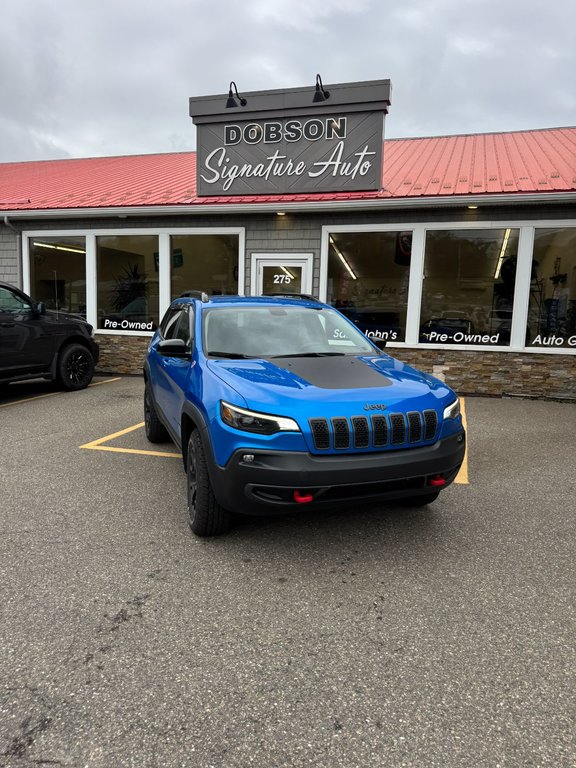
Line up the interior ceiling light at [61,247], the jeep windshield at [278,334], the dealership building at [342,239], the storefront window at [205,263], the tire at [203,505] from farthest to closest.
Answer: the interior ceiling light at [61,247] < the storefront window at [205,263] < the dealership building at [342,239] < the jeep windshield at [278,334] < the tire at [203,505]

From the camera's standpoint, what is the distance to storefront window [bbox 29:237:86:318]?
11297 millimetres

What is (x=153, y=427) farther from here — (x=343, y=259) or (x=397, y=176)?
(x=397, y=176)

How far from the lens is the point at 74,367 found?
9.11 m

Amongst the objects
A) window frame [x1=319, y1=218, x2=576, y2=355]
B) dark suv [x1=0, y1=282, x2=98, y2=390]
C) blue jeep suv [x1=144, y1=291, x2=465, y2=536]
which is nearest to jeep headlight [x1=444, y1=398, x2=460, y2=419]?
blue jeep suv [x1=144, y1=291, x2=465, y2=536]

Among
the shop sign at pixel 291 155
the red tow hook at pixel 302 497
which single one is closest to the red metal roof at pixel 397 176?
the shop sign at pixel 291 155

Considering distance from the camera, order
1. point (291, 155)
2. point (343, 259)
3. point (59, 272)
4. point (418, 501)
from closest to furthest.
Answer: point (418, 501) < point (343, 259) < point (291, 155) < point (59, 272)

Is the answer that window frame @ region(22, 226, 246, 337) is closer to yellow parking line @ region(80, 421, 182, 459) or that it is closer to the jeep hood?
yellow parking line @ region(80, 421, 182, 459)

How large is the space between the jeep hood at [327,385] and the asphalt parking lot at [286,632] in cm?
99

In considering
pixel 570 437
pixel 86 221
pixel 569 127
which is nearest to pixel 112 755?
pixel 570 437

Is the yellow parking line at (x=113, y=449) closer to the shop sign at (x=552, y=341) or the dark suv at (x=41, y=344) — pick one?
the dark suv at (x=41, y=344)

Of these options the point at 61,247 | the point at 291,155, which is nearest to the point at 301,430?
the point at 291,155

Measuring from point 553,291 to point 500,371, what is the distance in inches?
64.1

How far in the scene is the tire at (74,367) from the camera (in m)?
8.88

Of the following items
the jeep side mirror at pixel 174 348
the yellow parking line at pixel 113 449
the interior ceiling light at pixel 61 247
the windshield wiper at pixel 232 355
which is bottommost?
the yellow parking line at pixel 113 449
